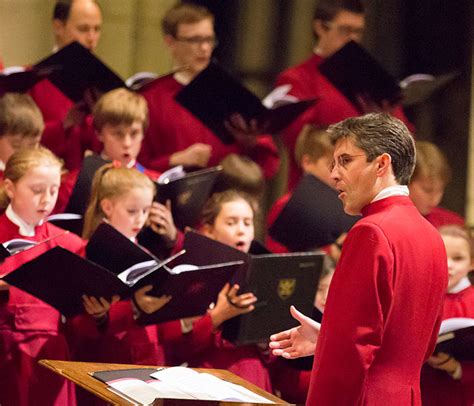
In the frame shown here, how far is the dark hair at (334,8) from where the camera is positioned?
6824mm

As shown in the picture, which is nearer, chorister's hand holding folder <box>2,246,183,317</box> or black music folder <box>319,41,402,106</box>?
chorister's hand holding folder <box>2,246,183,317</box>

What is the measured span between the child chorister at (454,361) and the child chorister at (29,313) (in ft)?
4.94

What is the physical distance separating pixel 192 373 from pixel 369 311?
0.69 meters

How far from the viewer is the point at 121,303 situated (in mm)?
4984

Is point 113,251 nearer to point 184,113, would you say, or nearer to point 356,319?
point 356,319

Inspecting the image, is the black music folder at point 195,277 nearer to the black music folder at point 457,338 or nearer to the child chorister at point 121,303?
the child chorister at point 121,303

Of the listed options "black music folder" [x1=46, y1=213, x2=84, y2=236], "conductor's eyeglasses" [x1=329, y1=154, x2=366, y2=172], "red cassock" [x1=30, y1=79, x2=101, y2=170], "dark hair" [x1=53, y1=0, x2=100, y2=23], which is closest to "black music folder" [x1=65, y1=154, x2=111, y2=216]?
"black music folder" [x1=46, y1=213, x2=84, y2=236]

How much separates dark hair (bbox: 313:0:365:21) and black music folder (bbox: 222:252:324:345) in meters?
2.12

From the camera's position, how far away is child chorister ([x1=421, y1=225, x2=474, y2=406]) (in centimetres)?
511

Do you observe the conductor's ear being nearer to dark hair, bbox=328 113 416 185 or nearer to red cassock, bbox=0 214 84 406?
dark hair, bbox=328 113 416 185

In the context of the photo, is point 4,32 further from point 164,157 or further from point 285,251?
point 285,251

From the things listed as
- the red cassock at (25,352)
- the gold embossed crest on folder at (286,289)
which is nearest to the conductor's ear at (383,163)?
the gold embossed crest on folder at (286,289)

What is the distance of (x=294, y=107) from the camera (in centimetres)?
598

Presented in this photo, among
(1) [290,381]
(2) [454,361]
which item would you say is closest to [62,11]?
(1) [290,381]
